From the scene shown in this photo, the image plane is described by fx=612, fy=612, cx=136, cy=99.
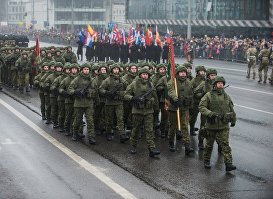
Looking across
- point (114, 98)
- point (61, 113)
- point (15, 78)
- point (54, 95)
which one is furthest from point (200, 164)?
point (15, 78)

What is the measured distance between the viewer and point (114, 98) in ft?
44.8

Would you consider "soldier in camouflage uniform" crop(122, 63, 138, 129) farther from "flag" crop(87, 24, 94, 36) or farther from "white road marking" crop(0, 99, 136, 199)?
"flag" crop(87, 24, 94, 36)

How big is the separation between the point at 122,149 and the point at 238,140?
9.57 feet

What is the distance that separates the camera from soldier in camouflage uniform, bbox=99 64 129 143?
1359 cm

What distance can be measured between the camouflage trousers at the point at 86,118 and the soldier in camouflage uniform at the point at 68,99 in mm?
633

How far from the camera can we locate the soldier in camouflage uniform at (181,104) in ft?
40.8

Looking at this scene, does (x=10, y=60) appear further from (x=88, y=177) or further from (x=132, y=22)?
(x=132, y=22)

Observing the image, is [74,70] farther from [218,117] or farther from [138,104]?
[218,117]

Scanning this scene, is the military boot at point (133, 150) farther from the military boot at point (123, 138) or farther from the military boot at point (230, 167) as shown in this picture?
the military boot at point (230, 167)

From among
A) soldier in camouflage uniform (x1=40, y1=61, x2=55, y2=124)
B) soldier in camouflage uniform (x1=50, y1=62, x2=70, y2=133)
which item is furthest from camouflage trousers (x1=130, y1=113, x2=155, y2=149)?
soldier in camouflage uniform (x1=40, y1=61, x2=55, y2=124)

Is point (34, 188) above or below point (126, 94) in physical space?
below

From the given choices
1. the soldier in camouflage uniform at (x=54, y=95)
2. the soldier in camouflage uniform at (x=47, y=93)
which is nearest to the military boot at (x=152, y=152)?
the soldier in camouflage uniform at (x=54, y=95)

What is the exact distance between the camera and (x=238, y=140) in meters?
14.1

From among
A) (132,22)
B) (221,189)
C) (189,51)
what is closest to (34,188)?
(221,189)
